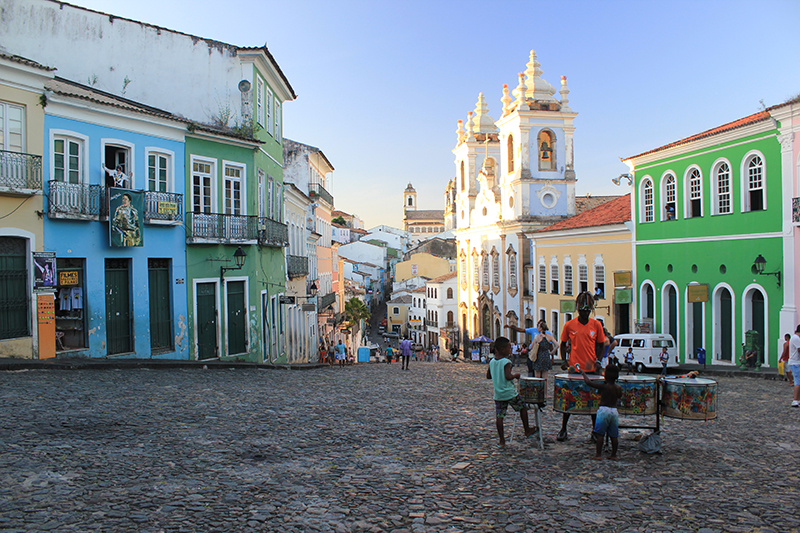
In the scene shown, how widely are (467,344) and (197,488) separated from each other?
1934 inches

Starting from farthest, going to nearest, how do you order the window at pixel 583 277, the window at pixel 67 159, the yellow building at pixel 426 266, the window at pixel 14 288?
the yellow building at pixel 426 266 < the window at pixel 583 277 < the window at pixel 67 159 < the window at pixel 14 288

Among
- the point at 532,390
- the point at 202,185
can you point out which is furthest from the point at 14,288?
the point at 532,390

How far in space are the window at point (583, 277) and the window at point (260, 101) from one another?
19092 mm

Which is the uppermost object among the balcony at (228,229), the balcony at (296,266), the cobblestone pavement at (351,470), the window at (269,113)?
the window at (269,113)

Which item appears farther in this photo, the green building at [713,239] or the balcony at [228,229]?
the green building at [713,239]

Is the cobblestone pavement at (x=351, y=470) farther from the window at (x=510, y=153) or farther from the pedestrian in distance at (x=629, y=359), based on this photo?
the window at (x=510, y=153)

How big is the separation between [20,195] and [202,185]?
5.29 meters

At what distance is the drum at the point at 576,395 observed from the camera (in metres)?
7.88

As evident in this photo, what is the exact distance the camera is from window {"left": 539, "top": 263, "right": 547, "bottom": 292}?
130 feet

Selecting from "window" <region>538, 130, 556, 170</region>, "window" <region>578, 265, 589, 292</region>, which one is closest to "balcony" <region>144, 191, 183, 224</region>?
"window" <region>578, 265, 589, 292</region>

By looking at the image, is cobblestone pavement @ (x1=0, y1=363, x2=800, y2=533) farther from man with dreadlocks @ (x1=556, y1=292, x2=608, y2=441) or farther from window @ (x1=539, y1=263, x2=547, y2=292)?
window @ (x1=539, y1=263, x2=547, y2=292)

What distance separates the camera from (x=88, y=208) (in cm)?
1530

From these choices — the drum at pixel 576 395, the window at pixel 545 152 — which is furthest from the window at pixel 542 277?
the drum at pixel 576 395

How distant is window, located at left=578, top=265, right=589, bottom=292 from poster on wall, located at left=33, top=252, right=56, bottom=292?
25217 millimetres
